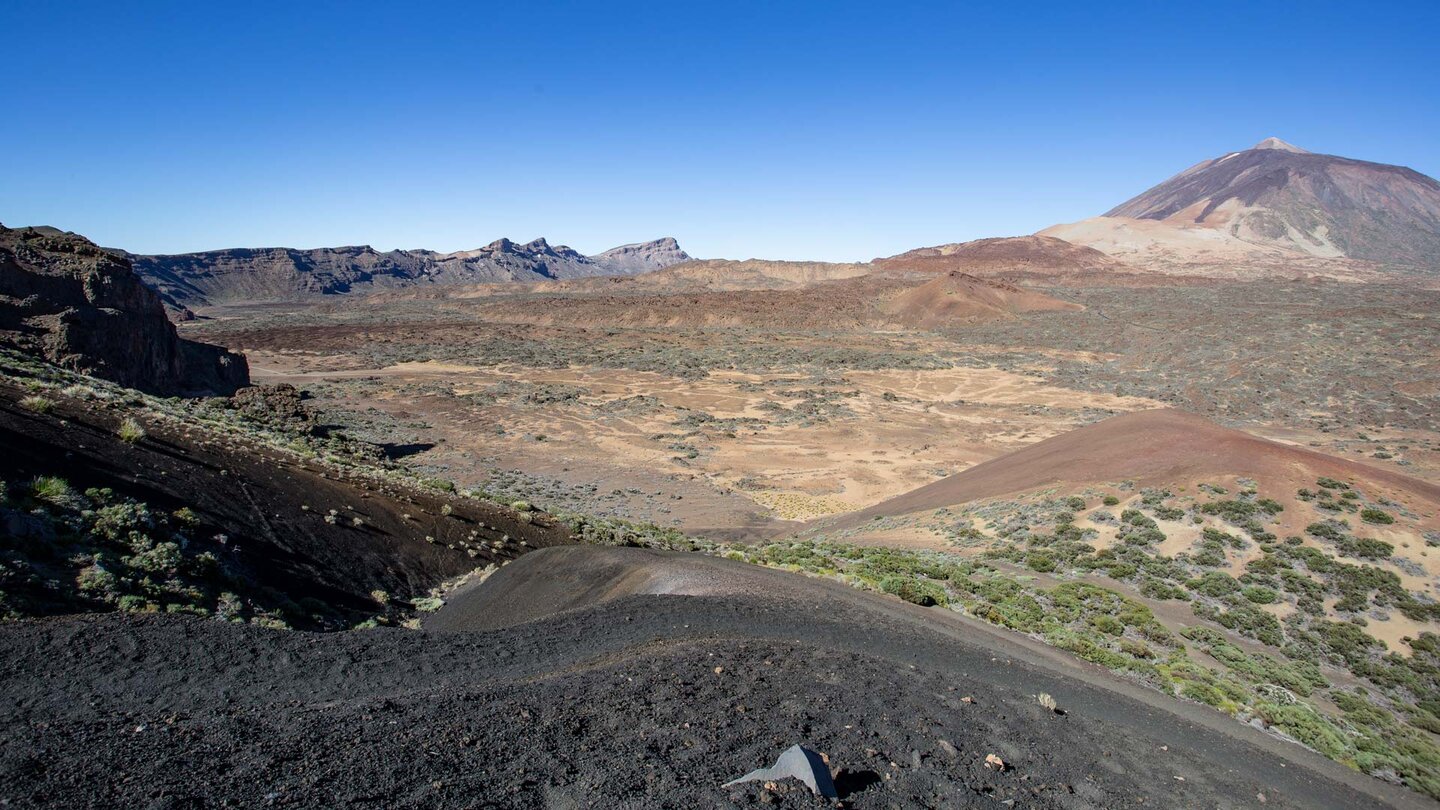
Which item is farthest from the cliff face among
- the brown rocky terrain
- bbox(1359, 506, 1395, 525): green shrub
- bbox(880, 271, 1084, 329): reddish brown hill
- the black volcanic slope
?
the black volcanic slope

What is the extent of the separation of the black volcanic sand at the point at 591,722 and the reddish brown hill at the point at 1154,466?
1194cm

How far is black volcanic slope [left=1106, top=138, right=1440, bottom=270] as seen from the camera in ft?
487

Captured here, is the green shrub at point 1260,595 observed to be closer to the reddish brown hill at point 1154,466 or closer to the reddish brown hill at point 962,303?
the reddish brown hill at point 1154,466

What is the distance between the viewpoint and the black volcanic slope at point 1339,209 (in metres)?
148

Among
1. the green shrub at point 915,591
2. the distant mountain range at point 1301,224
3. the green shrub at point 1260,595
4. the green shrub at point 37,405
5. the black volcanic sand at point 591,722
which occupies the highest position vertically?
the distant mountain range at point 1301,224

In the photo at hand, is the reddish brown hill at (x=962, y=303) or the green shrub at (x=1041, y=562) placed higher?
the reddish brown hill at (x=962, y=303)

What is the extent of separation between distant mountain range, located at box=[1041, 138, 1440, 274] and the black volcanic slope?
0.22 metres

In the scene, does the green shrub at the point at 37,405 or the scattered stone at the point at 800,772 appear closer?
the scattered stone at the point at 800,772

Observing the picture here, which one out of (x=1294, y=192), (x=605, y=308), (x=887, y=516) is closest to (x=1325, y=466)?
(x=887, y=516)

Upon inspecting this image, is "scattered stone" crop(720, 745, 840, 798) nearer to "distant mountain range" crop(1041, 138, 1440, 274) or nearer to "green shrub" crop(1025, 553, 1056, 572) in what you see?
"green shrub" crop(1025, 553, 1056, 572)

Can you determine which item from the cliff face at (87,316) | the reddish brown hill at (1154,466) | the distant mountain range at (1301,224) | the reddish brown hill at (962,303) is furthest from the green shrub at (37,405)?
the distant mountain range at (1301,224)

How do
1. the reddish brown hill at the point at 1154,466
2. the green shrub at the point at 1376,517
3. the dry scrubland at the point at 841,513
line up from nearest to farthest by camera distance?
1. the dry scrubland at the point at 841,513
2. the green shrub at the point at 1376,517
3. the reddish brown hill at the point at 1154,466

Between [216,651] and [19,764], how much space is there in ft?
7.15

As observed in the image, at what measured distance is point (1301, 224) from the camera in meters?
159
